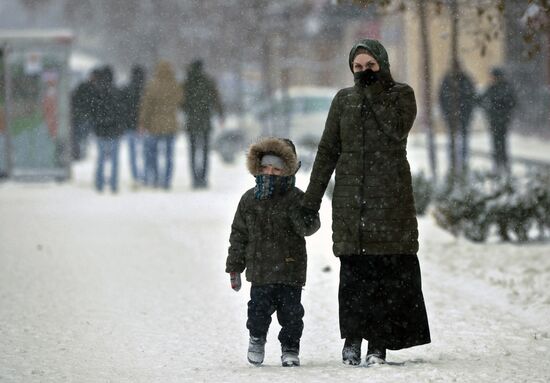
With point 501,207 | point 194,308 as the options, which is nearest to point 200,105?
point 501,207

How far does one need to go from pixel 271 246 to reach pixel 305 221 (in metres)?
0.25

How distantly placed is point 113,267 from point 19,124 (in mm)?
11868

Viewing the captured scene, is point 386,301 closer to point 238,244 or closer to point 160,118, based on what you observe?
point 238,244

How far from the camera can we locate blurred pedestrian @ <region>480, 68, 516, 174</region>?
19859mm

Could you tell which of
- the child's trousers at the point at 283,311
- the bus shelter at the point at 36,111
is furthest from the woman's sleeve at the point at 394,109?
the bus shelter at the point at 36,111

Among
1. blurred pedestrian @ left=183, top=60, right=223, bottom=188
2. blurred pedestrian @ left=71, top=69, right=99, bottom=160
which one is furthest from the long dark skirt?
blurred pedestrian @ left=71, top=69, right=99, bottom=160

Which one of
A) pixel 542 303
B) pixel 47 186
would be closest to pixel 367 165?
pixel 542 303

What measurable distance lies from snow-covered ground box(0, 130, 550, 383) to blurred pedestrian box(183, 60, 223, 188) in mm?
4100

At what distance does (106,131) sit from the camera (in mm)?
19828

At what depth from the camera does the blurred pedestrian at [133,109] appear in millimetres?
20594

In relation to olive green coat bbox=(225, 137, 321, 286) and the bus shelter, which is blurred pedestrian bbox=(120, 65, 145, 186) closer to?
the bus shelter

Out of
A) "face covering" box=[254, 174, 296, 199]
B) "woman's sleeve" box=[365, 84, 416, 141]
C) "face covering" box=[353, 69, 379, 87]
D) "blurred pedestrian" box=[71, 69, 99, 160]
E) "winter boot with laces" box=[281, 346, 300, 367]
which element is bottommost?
Result: "winter boot with laces" box=[281, 346, 300, 367]

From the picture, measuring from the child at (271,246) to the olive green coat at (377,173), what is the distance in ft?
1.08

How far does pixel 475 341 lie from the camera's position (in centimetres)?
738
